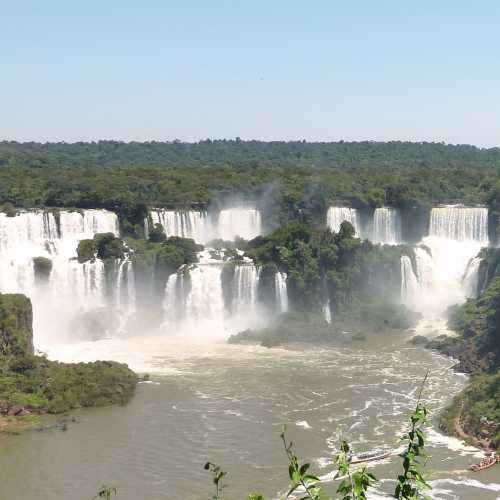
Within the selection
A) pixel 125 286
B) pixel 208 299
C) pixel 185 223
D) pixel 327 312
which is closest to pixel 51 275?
pixel 125 286

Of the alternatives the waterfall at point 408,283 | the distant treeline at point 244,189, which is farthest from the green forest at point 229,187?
the waterfall at point 408,283

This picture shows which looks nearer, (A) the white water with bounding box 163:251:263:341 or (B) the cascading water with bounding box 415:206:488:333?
(A) the white water with bounding box 163:251:263:341

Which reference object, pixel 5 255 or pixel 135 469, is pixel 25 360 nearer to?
pixel 135 469

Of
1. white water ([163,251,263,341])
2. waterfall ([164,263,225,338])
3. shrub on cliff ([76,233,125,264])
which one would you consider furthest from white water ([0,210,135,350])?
white water ([163,251,263,341])

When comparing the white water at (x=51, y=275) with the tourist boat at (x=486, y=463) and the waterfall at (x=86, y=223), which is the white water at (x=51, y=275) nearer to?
the waterfall at (x=86, y=223)

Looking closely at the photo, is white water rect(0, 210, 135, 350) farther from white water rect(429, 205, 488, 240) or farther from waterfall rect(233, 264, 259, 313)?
white water rect(429, 205, 488, 240)

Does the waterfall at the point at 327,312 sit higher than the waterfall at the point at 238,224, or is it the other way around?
the waterfall at the point at 238,224

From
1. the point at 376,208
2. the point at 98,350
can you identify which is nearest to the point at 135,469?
the point at 98,350
